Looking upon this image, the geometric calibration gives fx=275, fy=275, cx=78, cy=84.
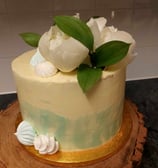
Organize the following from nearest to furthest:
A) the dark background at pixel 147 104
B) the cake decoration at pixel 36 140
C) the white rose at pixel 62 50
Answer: the white rose at pixel 62 50
the cake decoration at pixel 36 140
the dark background at pixel 147 104

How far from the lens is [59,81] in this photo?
0.58 metres

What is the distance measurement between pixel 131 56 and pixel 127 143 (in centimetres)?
23

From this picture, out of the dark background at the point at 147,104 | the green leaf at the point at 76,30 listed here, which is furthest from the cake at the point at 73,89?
the dark background at the point at 147,104

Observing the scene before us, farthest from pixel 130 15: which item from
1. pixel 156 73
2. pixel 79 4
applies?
pixel 156 73

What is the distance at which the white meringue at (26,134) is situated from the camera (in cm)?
67

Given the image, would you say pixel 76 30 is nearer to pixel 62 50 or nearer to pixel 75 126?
pixel 62 50

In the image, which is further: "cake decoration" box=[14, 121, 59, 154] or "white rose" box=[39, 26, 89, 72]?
"cake decoration" box=[14, 121, 59, 154]

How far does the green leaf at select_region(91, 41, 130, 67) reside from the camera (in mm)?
568

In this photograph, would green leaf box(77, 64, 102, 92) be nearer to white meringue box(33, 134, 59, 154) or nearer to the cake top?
the cake top

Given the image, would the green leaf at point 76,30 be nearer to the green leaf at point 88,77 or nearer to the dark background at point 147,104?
the green leaf at point 88,77

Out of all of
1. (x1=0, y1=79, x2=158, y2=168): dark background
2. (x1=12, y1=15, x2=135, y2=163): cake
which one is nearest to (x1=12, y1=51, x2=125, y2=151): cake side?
(x1=12, y1=15, x2=135, y2=163): cake

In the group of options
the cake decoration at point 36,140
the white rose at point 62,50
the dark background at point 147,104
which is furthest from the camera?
the dark background at point 147,104

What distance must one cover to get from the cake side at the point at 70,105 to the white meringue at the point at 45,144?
0.01 m

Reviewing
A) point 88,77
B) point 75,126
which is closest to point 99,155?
point 75,126
